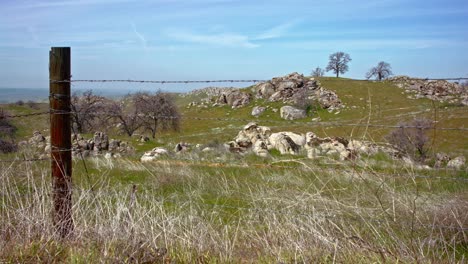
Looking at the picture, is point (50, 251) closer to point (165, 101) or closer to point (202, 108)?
point (165, 101)

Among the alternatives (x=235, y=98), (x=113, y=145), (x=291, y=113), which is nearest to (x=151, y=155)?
(x=113, y=145)

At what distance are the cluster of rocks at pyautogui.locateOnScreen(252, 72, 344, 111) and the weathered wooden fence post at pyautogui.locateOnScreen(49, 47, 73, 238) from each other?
48.6 m

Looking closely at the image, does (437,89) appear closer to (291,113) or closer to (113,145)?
(113,145)

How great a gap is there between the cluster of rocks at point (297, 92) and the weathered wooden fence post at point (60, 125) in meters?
48.6

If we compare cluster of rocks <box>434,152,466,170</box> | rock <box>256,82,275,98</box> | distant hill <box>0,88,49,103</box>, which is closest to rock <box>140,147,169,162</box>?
distant hill <box>0,88,49,103</box>

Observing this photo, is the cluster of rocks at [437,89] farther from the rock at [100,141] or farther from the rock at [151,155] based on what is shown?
the rock at [100,141]

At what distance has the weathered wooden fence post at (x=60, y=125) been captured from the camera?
14.2 feet

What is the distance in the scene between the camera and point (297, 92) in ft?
186

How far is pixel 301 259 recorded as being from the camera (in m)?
3.56

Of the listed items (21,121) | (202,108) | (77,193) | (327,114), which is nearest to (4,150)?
(77,193)

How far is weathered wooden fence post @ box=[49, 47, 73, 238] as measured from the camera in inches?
170

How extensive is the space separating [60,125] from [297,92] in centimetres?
5354

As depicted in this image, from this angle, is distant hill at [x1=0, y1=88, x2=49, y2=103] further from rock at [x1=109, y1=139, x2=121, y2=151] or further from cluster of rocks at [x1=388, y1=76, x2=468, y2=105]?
rock at [x1=109, y1=139, x2=121, y2=151]

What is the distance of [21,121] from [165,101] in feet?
56.5
